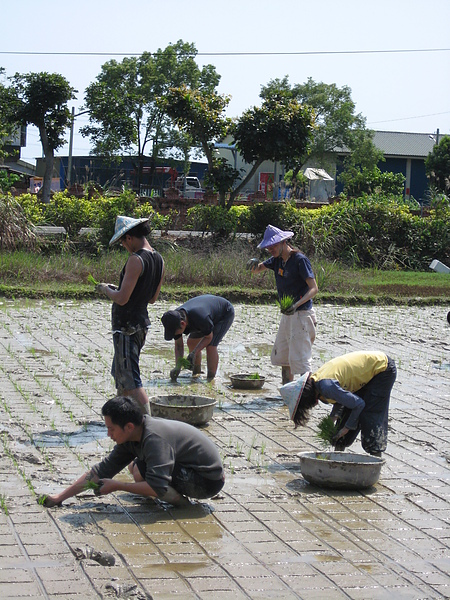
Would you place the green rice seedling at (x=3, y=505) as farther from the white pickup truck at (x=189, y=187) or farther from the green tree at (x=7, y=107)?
the white pickup truck at (x=189, y=187)

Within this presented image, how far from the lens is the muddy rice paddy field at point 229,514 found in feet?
13.4

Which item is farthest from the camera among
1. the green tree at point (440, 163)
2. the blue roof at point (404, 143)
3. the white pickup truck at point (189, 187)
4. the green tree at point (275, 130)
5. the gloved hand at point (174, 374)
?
the blue roof at point (404, 143)

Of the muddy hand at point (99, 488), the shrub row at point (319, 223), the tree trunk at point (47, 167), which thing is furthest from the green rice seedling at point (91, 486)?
the tree trunk at point (47, 167)

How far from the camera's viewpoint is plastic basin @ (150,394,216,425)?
6.79m

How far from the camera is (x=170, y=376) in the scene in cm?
895

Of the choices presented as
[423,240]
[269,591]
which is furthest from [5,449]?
[423,240]

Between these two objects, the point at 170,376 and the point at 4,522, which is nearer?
the point at 4,522

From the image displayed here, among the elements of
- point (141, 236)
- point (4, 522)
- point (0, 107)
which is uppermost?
point (0, 107)

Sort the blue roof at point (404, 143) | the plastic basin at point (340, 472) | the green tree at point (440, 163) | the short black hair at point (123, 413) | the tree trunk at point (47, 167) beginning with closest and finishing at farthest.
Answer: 1. the short black hair at point (123, 413)
2. the plastic basin at point (340, 472)
3. the tree trunk at point (47, 167)
4. the green tree at point (440, 163)
5. the blue roof at point (404, 143)

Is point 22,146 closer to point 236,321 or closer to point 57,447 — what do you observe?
point 236,321

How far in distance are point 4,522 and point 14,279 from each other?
1132 cm

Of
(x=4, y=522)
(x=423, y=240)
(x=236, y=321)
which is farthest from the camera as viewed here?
(x=423, y=240)

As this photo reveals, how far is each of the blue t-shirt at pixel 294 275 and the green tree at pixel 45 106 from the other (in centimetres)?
2128

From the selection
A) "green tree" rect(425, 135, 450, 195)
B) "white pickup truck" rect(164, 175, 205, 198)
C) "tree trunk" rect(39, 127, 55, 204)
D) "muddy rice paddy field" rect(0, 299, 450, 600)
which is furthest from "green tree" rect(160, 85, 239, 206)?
"green tree" rect(425, 135, 450, 195)
